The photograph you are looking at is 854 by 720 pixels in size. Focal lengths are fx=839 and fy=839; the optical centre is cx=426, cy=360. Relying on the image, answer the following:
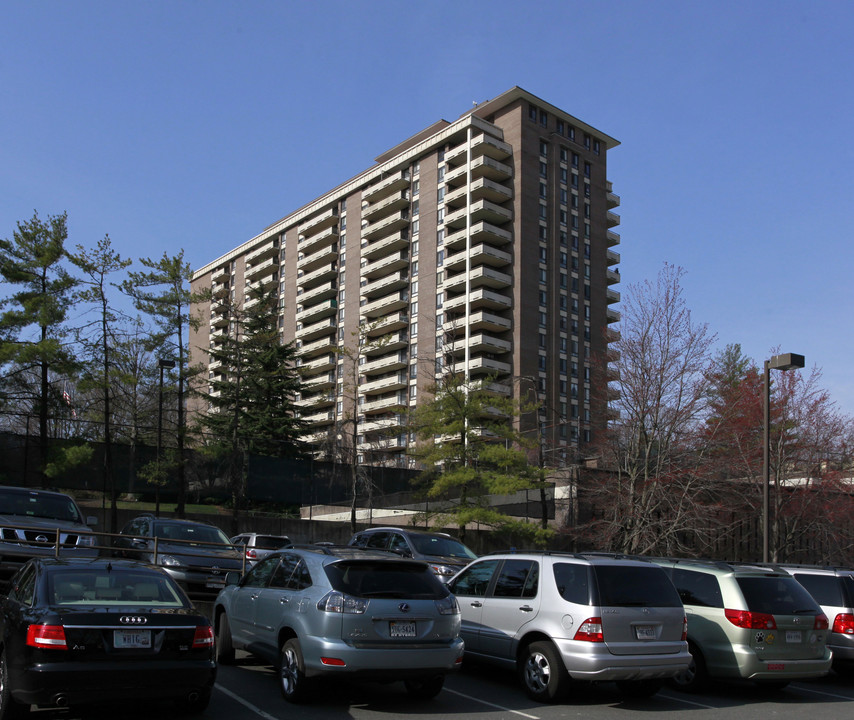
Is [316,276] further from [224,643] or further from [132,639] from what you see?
[132,639]

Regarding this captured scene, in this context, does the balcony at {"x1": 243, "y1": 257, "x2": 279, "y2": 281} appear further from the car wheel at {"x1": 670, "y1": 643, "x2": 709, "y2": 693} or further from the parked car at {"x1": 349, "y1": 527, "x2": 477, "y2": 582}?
the car wheel at {"x1": 670, "y1": 643, "x2": 709, "y2": 693}

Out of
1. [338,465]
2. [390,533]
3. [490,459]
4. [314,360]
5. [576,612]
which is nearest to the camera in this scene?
[576,612]

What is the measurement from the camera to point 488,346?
3076 inches

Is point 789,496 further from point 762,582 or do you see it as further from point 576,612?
point 576,612

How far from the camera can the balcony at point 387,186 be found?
8731 centimetres

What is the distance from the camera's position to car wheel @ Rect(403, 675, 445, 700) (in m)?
9.57

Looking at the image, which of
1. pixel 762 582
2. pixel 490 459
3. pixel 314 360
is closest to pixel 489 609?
pixel 762 582

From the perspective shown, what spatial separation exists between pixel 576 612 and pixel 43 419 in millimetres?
25328

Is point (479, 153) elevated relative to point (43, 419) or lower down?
elevated

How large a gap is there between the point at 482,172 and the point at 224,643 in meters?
72.8

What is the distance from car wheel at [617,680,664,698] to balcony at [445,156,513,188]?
72234mm

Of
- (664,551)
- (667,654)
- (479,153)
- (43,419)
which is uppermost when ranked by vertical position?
(479,153)

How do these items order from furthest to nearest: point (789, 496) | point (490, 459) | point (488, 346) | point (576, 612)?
point (488, 346), point (789, 496), point (490, 459), point (576, 612)

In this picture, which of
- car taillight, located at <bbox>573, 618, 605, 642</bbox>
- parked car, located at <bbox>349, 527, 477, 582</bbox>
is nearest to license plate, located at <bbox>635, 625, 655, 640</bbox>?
car taillight, located at <bbox>573, 618, 605, 642</bbox>
